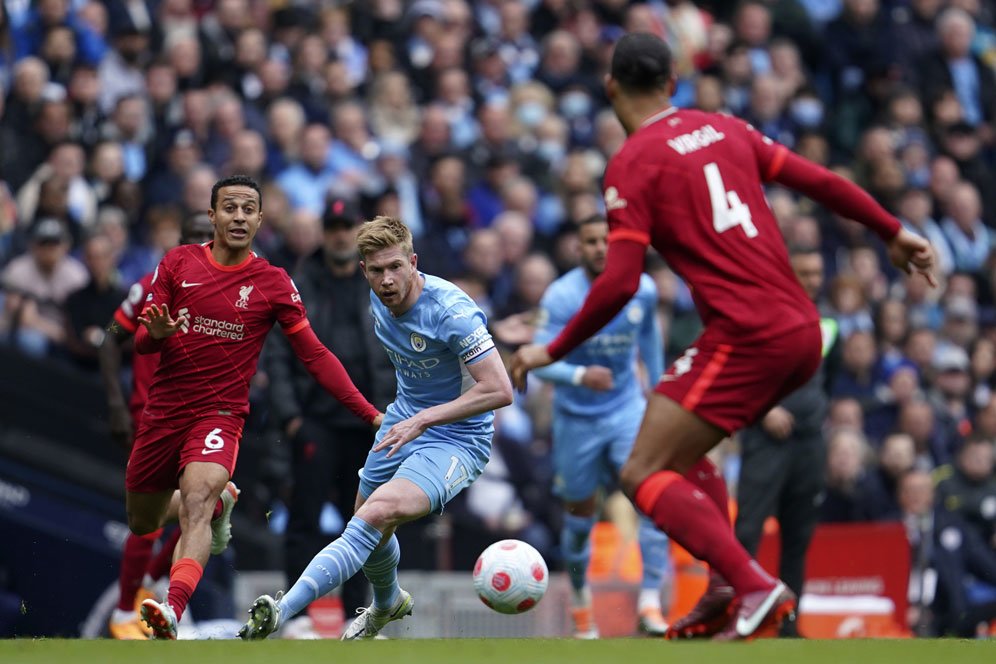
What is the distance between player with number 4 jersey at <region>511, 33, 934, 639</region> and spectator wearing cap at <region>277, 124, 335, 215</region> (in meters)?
7.75

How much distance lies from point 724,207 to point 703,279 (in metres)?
0.31

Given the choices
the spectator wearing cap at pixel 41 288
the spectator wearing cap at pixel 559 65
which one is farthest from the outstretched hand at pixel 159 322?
the spectator wearing cap at pixel 559 65

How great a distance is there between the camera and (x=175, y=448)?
8.97 m

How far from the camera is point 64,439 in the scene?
1256 cm

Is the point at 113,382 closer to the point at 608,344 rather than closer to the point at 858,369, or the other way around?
the point at 608,344

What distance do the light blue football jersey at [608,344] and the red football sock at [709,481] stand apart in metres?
3.54

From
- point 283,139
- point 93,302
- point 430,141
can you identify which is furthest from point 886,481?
point 93,302

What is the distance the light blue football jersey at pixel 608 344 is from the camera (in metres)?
11.5

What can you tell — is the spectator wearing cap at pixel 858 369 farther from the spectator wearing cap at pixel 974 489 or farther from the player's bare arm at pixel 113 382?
the player's bare arm at pixel 113 382

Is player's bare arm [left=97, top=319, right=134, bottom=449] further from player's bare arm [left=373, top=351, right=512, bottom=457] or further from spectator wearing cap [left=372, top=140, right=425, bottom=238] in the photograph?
spectator wearing cap [left=372, top=140, right=425, bottom=238]

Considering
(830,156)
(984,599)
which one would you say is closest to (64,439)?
(984,599)

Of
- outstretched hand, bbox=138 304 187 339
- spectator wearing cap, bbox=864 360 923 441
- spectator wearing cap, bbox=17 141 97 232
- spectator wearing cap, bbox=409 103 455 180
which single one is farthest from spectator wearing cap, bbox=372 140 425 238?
outstretched hand, bbox=138 304 187 339

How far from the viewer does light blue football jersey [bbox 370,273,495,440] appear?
8.30m

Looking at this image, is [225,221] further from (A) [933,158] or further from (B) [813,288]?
(A) [933,158]
